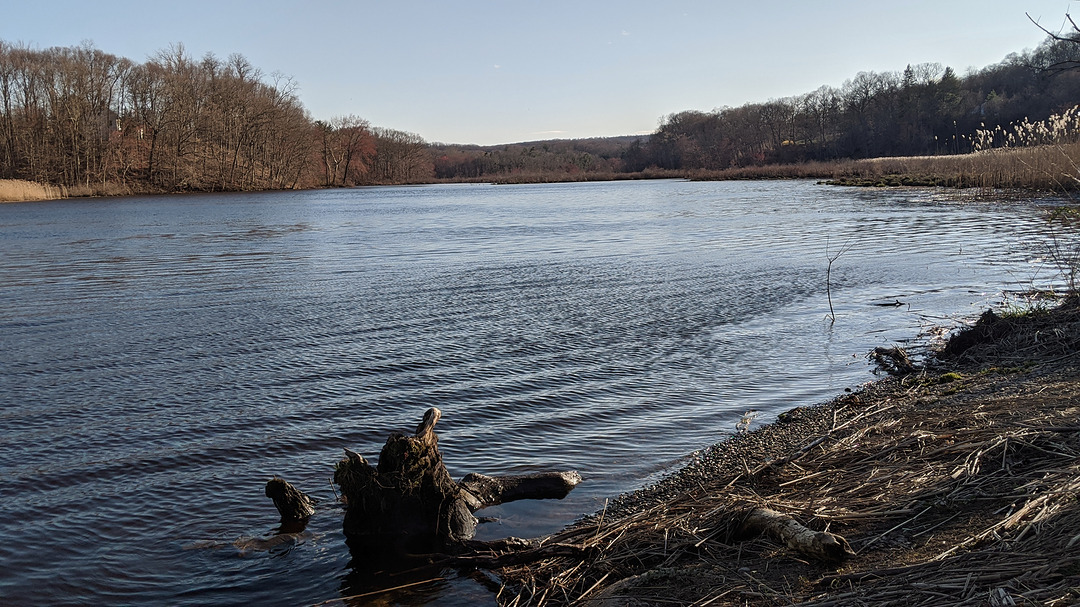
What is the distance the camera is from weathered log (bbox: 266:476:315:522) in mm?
5238

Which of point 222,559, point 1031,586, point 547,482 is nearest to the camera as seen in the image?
point 1031,586

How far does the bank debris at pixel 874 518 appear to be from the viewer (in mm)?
3006

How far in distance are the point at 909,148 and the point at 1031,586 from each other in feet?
348

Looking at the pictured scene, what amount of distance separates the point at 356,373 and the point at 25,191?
2556 inches

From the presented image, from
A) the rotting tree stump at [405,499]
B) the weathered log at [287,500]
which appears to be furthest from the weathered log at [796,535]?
the weathered log at [287,500]

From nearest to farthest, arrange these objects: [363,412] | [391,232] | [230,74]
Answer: [363,412] → [391,232] → [230,74]

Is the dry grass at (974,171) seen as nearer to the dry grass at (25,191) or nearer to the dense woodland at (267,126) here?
the dense woodland at (267,126)

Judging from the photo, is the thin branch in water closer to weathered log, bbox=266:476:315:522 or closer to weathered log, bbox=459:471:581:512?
weathered log, bbox=459:471:581:512

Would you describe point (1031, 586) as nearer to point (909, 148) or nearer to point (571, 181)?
point (909, 148)

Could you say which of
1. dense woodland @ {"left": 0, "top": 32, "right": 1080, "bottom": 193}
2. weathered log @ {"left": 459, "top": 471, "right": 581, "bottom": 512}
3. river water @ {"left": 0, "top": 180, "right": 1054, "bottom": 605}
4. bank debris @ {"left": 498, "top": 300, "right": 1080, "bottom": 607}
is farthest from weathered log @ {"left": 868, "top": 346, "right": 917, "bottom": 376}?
dense woodland @ {"left": 0, "top": 32, "right": 1080, "bottom": 193}

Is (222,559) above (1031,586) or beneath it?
beneath

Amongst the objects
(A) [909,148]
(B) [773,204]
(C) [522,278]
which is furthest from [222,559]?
(A) [909,148]

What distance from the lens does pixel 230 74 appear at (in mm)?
87000

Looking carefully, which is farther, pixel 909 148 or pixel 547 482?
pixel 909 148
